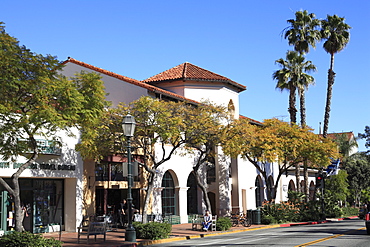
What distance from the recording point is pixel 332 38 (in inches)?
1662

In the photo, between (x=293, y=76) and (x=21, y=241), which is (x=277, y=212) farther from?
(x=21, y=241)

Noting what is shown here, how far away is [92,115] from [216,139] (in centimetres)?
1067

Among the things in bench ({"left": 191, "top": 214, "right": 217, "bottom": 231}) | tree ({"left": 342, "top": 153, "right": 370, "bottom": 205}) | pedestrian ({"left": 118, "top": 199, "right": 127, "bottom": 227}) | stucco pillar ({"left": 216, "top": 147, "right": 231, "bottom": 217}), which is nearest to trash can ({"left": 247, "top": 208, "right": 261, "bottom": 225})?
stucco pillar ({"left": 216, "top": 147, "right": 231, "bottom": 217})

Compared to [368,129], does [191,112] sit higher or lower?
lower

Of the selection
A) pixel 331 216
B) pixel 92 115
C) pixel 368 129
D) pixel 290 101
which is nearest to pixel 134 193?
pixel 92 115

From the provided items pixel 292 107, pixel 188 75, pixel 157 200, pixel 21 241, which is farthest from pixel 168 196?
pixel 21 241

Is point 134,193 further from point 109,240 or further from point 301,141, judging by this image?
point 301,141

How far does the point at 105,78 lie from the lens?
105 feet

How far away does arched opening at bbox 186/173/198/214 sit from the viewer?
34.9 m

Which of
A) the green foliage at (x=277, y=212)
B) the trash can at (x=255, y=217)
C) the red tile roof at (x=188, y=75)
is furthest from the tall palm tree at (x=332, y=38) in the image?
the trash can at (x=255, y=217)

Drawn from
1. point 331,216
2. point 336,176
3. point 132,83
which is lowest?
point 331,216

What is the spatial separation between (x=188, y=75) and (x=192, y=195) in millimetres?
9056

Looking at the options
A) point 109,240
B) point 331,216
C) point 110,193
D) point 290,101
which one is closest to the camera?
point 109,240

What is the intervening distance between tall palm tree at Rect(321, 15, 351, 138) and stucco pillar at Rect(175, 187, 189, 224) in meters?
15.6
